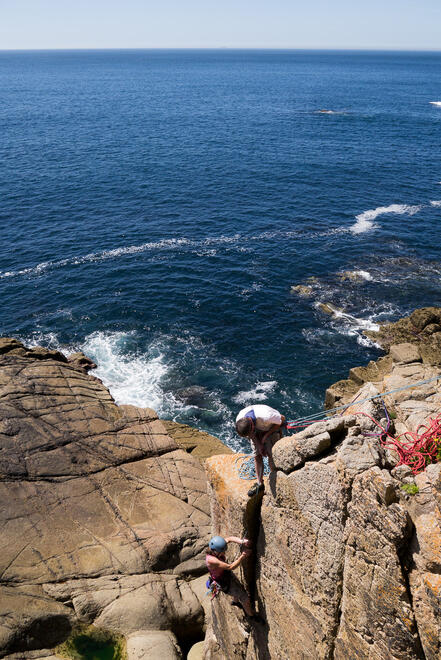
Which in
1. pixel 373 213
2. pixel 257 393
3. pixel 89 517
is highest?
pixel 373 213

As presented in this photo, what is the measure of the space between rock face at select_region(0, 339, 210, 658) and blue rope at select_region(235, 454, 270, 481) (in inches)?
342

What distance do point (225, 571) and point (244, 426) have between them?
5.47 meters

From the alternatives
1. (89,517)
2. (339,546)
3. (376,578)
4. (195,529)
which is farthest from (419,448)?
(89,517)

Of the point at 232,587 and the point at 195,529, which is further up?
the point at 232,587

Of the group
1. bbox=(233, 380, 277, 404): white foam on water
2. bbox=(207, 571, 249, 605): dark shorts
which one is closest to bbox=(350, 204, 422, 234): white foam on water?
bbox=(233, 380, 277, 404): white foam on water

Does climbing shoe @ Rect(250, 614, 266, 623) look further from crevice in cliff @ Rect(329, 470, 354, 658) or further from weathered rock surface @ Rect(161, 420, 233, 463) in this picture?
weathered rock surface @ Rect(161, 420, 233, 463)

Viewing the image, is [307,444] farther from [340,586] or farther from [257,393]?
[257,393]

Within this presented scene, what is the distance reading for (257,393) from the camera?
39.4m

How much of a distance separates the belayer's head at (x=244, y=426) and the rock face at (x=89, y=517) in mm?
10864

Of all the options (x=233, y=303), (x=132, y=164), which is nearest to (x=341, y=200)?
(x=233, y=303)

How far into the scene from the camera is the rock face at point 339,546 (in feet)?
32.2

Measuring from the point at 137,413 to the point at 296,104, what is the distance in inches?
6019

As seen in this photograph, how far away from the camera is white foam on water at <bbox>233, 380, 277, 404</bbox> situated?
3891 cm

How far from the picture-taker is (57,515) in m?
22.1
